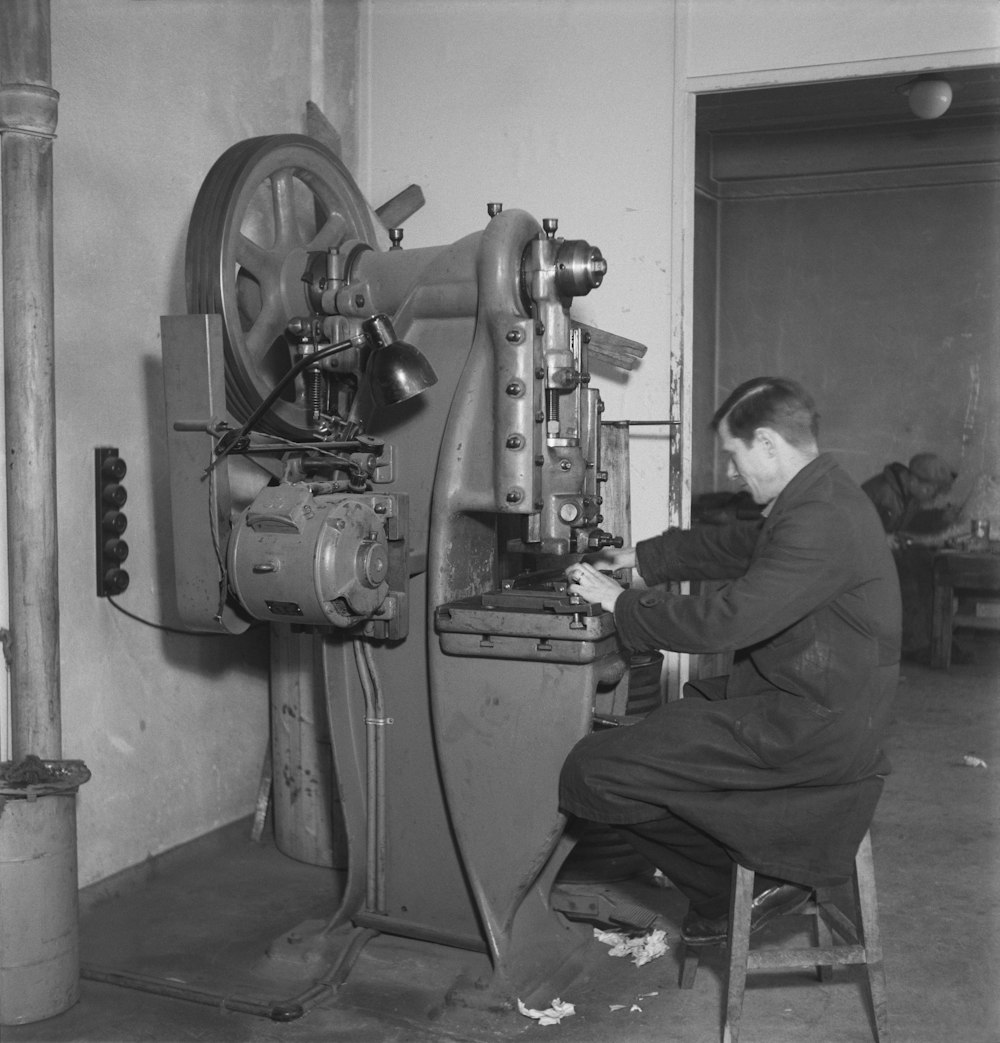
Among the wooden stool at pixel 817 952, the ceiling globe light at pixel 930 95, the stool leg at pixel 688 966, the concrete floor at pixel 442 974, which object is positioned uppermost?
the ceiling globe light at pixel 930 95

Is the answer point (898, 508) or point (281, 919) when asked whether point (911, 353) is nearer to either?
point (898, 508)

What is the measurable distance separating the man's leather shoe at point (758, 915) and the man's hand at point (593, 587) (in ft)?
1.94

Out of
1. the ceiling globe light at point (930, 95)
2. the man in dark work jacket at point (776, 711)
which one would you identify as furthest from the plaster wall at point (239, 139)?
the ceiling globe light at point (930, 95)

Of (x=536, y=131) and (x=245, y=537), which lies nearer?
(x=245, y=537)

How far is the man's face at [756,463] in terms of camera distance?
2193 mm

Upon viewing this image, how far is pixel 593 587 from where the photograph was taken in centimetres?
220

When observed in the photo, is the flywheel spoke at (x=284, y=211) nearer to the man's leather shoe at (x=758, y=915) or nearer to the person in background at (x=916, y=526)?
the man's leather shoe at (x=758, y=915)

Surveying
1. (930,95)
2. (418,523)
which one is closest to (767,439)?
(418,523)

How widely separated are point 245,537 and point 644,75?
1844 millimetres

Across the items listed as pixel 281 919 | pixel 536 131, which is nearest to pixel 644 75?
pixel 536 131

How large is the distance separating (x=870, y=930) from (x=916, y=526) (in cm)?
446

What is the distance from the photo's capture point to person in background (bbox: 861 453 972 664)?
5.95 m

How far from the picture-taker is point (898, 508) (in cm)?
600

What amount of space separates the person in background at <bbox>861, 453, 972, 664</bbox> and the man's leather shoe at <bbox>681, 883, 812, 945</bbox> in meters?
3.87
